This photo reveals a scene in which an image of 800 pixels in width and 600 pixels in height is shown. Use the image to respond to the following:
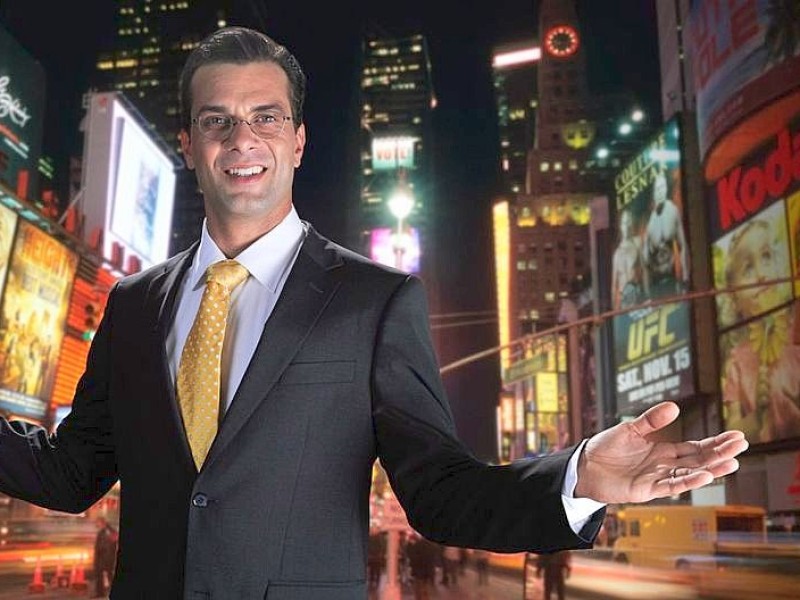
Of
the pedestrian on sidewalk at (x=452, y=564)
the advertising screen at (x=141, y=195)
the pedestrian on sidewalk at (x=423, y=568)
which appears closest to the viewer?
the pedestrian on sidewalk at (x=423, y=568)

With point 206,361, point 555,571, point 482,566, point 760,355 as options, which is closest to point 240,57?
point 206,361

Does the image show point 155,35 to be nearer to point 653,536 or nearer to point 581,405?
point 581,405

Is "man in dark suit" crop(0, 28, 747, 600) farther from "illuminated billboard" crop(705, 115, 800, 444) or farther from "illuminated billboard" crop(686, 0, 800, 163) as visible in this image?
"illuminated billboard" crop(686, 0, 800, 163)

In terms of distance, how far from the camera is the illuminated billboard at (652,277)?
29469 millimetres

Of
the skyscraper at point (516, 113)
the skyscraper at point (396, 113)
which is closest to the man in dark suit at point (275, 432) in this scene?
the skyscraper at point (396, 113)

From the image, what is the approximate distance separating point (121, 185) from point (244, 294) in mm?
28875

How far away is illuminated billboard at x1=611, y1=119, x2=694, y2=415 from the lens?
2947 cm

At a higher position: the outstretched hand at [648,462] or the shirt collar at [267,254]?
the shirt collar at [267,254]

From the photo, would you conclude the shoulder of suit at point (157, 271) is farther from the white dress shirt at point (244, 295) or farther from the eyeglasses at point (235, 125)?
the eyeglasses at point (235, 125)

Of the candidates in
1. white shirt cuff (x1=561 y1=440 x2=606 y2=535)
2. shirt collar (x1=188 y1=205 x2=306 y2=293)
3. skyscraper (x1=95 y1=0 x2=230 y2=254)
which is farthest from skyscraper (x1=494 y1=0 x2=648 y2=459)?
skyscraper (x1=95 y1=0 x2=230 y2=254)

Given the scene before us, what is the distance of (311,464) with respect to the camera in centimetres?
165

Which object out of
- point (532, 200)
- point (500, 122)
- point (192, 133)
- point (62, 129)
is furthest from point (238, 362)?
point (500, 122)

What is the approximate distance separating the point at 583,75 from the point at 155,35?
183ft

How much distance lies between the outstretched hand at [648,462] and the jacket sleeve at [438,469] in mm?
59
